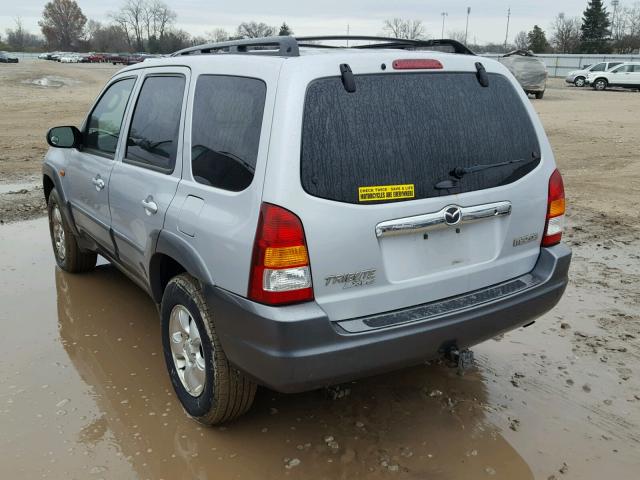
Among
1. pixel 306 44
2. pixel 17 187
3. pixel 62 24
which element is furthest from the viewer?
pixel 62 24

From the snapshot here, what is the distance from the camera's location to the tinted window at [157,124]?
3285 millimetres

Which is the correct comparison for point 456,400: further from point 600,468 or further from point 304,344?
point 304,344

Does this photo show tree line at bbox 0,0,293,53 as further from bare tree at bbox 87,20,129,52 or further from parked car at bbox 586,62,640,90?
parked car at bbox 586,62,640,90

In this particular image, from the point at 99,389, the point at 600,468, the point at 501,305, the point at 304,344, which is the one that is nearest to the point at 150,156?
the point at 99,389

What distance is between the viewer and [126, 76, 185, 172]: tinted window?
329 cm

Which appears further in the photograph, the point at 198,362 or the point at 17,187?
the point at 17,187

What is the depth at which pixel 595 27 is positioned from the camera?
77375 millimetres

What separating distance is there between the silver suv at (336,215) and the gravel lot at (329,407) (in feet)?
1.06

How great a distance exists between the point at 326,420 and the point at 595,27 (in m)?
86.8

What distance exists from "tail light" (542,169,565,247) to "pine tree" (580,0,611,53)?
3274 inches

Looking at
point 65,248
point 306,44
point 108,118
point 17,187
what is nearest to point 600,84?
point 17,187

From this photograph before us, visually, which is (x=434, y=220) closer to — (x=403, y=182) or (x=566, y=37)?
(x=403, y=182)

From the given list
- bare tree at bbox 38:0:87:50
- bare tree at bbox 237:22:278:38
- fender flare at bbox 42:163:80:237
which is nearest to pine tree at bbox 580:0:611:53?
bare tree at bbox 237:22:278:38

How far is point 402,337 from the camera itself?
2645 mm
